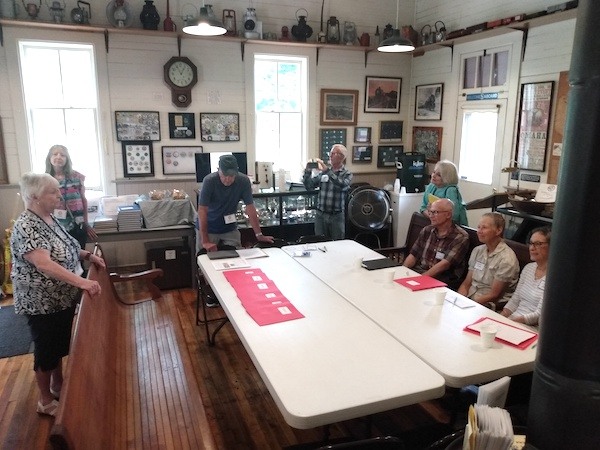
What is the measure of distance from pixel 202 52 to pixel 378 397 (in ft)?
17.4

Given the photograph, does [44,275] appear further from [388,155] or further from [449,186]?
[388,155]

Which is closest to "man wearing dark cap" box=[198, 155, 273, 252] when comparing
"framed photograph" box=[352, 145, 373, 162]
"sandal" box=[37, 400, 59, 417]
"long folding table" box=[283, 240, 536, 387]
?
"long folding table" box=[283, 240, 536, 387]

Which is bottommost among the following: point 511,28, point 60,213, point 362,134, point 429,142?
point 60,213

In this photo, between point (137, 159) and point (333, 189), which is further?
point (137, 159)

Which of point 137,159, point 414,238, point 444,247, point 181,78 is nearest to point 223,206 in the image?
point 414,238

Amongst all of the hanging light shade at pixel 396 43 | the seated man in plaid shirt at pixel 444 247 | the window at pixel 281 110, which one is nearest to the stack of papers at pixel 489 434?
the seated man in plaid shirt at pixel 444 247

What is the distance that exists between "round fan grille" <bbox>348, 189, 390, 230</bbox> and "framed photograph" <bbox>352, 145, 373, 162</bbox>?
1231mm

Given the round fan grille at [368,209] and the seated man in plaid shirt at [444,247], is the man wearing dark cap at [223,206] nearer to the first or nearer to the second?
the seated man in plaid shirt at [444,247]

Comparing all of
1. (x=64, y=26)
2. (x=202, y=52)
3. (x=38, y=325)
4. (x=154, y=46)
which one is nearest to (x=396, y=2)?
(x=202, y=52)

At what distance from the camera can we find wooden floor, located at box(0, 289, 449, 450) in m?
2.81

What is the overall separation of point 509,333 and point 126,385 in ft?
6.70

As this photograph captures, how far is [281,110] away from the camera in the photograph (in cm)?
664

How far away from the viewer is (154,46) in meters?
5.77

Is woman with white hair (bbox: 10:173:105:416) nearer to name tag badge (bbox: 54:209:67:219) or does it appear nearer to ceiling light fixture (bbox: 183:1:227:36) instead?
name tag badge (bbox: 54:209:67:219)
